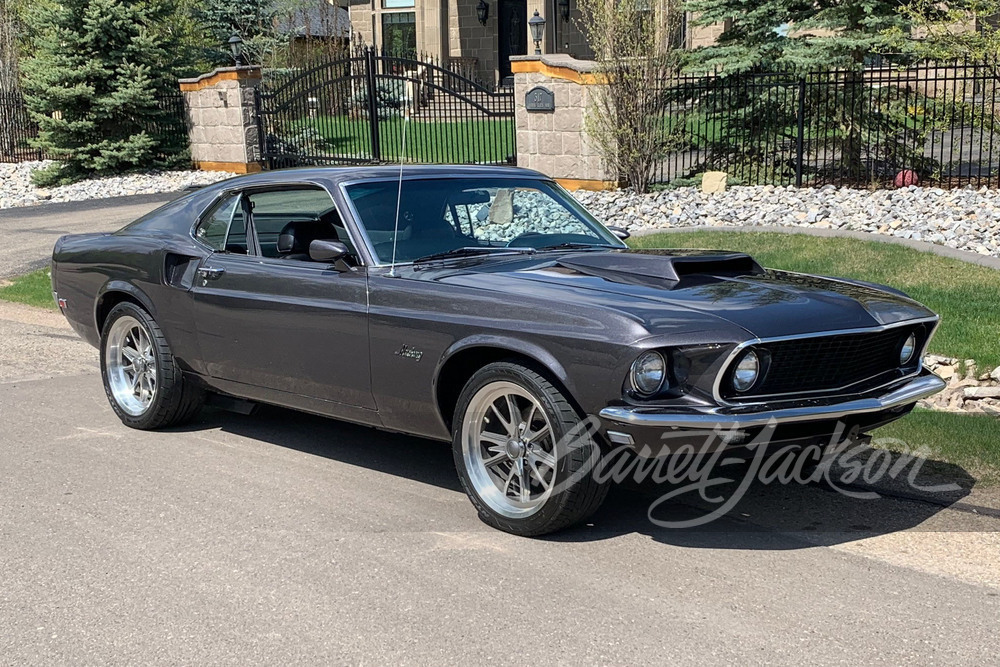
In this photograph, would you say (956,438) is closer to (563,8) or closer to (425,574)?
(425,574)

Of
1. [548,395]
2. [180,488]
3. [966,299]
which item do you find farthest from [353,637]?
[966,299]

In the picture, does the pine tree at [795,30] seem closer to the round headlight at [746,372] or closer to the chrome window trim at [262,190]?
the chrome window trim at [262,190]

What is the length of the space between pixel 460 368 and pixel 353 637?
1608 mm

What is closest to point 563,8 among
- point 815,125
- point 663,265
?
point 815,125

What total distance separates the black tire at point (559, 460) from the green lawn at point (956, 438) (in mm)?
2283

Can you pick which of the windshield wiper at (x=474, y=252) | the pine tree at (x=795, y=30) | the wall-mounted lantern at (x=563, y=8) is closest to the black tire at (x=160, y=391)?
the windshield wiper at (x=474, y=252)

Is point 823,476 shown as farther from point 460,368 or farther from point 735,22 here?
point 735,22

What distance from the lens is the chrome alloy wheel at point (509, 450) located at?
4934 millimetres

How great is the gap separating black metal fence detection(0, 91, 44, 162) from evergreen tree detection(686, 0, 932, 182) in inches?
682

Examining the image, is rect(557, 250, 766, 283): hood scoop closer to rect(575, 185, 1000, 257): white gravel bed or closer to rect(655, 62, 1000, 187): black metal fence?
rect(575, 185, 1000, 257): white gravel bed

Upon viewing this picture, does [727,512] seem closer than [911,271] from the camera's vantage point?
Yes

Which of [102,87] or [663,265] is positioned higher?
[102,87]

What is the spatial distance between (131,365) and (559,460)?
3.48 m

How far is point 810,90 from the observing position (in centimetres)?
1636
